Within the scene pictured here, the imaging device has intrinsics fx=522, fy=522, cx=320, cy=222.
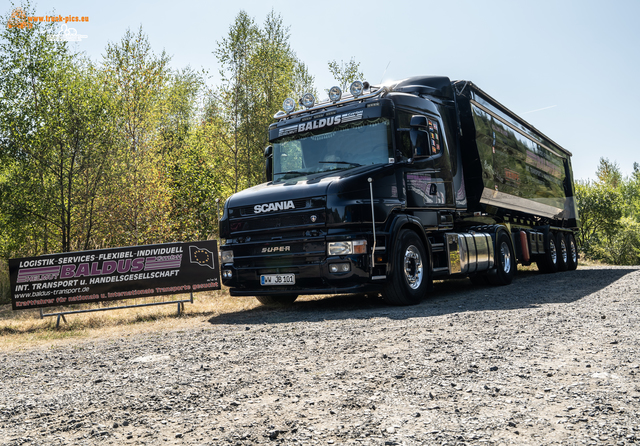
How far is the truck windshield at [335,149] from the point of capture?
866cm

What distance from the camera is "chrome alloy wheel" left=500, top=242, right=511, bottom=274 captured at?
1197cm

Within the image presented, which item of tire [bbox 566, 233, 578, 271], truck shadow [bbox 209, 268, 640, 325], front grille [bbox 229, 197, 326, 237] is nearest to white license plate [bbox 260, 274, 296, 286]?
truck shadow [bbox 209, 268, 640, 325]

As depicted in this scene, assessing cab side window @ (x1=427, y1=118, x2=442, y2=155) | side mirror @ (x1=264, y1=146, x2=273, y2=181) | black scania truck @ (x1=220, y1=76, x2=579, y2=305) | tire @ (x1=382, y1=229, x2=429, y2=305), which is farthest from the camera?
side mirror @ (x1=264, y1=146, x2=273, y2=181)

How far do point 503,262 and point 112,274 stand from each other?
8.35 metres

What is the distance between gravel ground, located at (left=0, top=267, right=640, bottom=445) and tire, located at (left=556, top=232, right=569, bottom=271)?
10.8 m

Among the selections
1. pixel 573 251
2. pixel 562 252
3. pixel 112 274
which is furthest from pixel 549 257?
pixel 112 274

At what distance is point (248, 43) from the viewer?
71.2 ft

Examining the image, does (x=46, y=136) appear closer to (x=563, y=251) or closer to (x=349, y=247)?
(x=349, y=247)

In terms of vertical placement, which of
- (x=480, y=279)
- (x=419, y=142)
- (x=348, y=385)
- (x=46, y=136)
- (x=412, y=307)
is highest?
(x=46, y=136)

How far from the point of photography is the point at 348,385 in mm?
3846

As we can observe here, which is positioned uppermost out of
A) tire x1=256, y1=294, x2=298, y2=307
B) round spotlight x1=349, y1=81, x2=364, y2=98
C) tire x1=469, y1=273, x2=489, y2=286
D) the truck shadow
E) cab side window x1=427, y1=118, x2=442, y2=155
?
round spotlight x1=349, y1=81, x2=364, y2=98

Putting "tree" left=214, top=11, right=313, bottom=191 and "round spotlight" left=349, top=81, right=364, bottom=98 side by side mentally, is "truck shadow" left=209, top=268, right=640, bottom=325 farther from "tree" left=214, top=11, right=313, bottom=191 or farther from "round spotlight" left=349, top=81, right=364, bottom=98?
"tree" left=214, top=11, right=313, bottom=191

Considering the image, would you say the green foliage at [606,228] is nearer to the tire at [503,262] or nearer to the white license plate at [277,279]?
the tire at [503,262]

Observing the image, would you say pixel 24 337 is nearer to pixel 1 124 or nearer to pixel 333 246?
pixel 333 246
